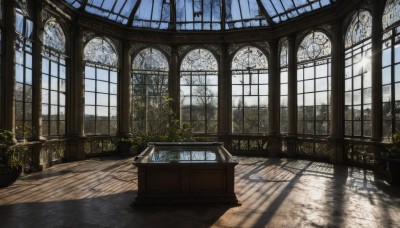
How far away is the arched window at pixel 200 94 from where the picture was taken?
15062 millimetres

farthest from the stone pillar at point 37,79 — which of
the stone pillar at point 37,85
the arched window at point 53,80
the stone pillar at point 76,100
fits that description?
the stone pillar at point 76,100

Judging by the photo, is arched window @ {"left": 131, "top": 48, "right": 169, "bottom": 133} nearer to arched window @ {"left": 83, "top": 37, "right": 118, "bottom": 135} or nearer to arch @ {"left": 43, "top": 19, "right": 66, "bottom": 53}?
arched window @ {"left": 83, "top": 37, "right": 118, "bottom": 135}

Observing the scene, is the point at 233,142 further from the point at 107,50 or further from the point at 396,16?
the point at 396,16

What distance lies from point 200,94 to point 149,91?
100 inches

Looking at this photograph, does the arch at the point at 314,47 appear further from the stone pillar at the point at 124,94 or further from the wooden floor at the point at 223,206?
the stone pillar at the point at 124,94

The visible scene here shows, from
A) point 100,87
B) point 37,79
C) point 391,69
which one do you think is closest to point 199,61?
point 100,87

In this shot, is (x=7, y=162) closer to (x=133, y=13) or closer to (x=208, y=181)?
(x=208, y=181)

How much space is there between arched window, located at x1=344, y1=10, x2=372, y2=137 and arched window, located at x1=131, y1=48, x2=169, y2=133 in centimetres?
802

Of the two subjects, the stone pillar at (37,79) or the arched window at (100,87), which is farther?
the arched window at (100,87)

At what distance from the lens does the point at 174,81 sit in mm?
14945

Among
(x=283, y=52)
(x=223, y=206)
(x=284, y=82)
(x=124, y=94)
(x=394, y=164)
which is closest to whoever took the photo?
(x=223, y=206)

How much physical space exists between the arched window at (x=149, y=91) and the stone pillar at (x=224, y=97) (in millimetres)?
2665

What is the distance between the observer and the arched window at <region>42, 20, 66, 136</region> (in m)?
11.0

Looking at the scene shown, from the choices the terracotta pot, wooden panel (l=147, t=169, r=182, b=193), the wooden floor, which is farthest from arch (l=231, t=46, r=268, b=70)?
the terracotta pot
